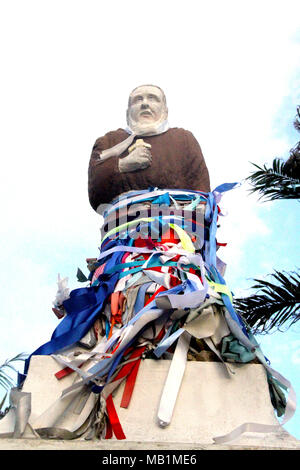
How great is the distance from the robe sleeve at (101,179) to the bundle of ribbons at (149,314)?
253 millimetres

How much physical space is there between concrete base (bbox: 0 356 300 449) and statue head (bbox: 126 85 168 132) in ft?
7.30

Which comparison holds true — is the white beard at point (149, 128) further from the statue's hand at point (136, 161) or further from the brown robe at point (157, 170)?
the statue's hand at point (136, 161)

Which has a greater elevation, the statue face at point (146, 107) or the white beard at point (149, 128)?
the statue face at point (146, 107)

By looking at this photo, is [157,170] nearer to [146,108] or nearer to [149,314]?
[146,108]

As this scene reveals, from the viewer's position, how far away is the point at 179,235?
364 cm

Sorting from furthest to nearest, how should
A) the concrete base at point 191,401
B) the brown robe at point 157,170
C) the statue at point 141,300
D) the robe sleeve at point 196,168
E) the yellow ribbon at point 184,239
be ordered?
the robe sleeve at point 196,168 < the brown robe at point 157,170 < the yellow ribbon at point 184,239 < the statue at point 141,300 < the concrete base at point 191,401

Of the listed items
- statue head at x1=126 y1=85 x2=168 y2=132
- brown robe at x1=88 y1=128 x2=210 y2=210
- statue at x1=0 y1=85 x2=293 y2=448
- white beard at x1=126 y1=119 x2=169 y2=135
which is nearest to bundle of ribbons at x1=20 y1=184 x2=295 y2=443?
statue at x1=0 y1=85 x2=293 y2=448

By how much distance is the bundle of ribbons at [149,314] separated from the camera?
282 centimetres

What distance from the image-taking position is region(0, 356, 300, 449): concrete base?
104 inches

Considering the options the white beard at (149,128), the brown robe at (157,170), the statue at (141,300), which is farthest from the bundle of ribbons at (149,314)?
the white beard at (149,128)

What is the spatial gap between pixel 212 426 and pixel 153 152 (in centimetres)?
219

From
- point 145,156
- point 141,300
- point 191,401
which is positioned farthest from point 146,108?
point 191,401
